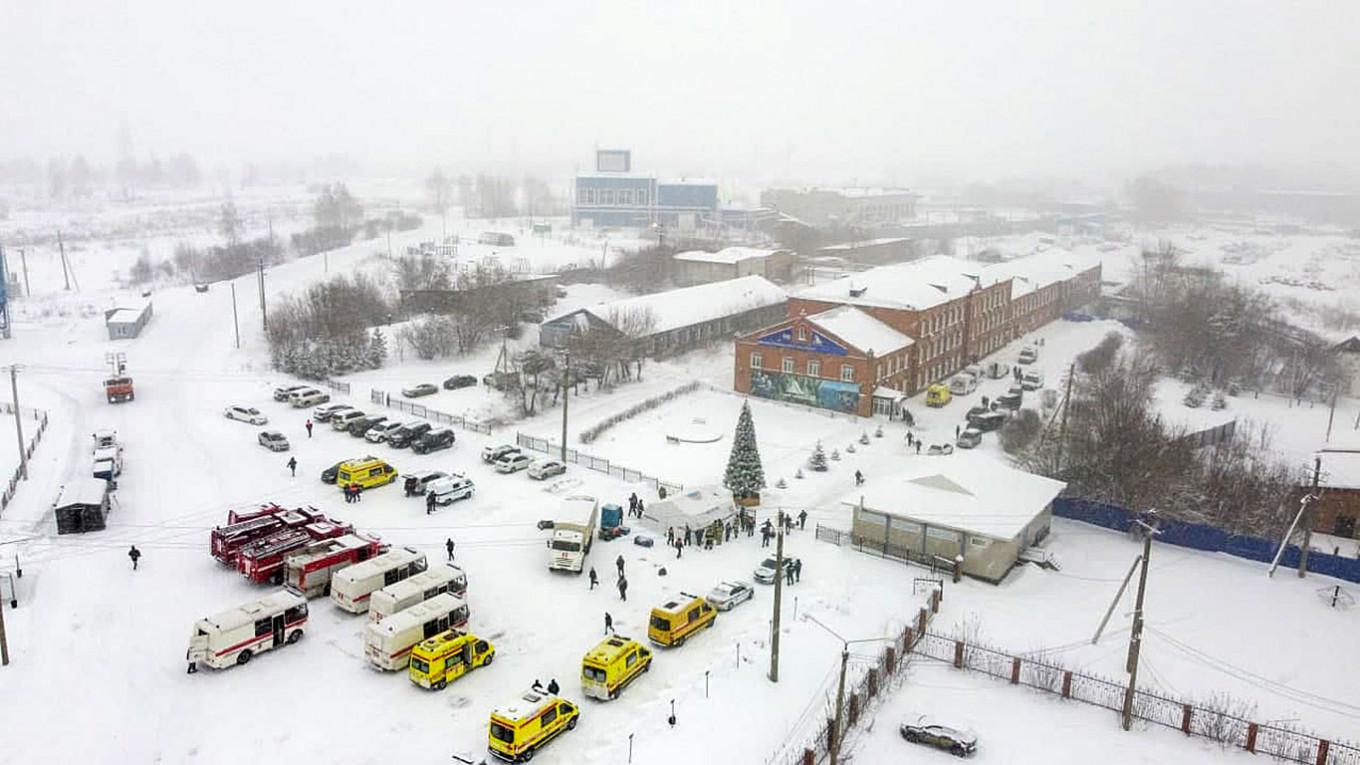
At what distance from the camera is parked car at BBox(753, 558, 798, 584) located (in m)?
24.9

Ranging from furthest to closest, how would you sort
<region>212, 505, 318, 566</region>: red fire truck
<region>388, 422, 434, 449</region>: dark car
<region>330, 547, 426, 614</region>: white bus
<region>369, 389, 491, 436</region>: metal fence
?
<region>369, 389, 491, 436</region>: metal fence < <region>388, 422, 434, 449</region>: dark car < <region>212, 505, 318, 566</region>: red fire truck < <region>330, 547, 426, 614</region>: white bus

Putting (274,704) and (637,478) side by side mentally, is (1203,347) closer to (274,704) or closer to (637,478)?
(637,478)

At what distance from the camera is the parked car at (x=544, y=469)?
32.8 meters

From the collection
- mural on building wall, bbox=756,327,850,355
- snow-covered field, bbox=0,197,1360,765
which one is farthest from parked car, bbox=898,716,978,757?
mural on building wall, bbox=756,327,850,355

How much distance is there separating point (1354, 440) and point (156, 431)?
50.5 m

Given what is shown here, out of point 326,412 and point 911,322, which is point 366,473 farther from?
point 911,322

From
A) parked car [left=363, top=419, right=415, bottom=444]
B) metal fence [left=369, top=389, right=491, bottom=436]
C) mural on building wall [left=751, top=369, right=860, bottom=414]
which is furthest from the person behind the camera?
mural on building wall [left=751, top=369, right=860, bottom=414]

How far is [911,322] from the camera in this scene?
49.8m

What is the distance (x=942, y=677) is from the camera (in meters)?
20.6

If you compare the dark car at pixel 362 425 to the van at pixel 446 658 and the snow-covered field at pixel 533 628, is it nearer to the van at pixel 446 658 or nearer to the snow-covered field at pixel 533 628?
the snow-covered field at pixel 533 628

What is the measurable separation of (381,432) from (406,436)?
121 centimetres

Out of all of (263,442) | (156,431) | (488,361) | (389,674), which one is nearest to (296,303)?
(488,361)

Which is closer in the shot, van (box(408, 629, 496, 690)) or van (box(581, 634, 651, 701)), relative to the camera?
van (box(581, 634, 651, 701))

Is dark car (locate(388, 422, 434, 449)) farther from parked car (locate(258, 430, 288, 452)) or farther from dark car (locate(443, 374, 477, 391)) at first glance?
dark car (locate(443, 374, 477, 391))
